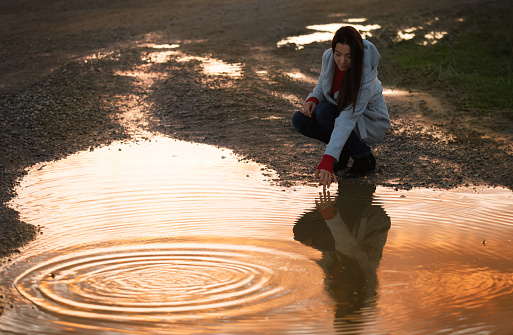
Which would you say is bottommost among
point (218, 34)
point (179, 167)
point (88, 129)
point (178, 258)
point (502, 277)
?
point (502, 277)

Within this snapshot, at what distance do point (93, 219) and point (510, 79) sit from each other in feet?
16.8

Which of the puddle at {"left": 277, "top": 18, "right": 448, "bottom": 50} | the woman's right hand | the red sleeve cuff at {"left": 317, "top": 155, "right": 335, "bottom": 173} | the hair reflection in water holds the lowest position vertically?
the hair reflection in water

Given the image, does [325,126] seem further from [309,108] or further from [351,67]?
[351,67]

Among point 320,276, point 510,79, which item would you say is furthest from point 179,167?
point 510,79

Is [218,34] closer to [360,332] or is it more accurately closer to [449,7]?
[449,7]

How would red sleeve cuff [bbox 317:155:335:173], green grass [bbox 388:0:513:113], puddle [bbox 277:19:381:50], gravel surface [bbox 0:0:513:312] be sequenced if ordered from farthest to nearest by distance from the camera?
1. puddle [bbox 277:19:381:50]
2. green grass [bbox 388:0:513:113]
3. gravel surface [bbox 0:0:513:312]
4. red sleeve cuff [bbox 317:155:335:173]

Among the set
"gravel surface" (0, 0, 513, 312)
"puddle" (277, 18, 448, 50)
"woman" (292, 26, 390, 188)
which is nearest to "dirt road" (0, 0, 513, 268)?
"gravel surface" (0, 0, 513, 312)

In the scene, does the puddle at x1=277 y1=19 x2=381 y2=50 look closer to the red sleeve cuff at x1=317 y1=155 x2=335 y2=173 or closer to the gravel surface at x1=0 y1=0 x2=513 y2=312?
the gravel surface at x1=0 y1=0 x2=513 y2=312

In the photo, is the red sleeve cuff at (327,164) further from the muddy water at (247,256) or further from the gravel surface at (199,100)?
the gravel surface at (199,100)

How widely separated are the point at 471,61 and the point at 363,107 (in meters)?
4.36

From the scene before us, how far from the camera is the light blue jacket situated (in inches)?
155

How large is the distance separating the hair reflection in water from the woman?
194mm

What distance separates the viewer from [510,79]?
6.82m

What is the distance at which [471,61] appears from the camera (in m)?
7.78
